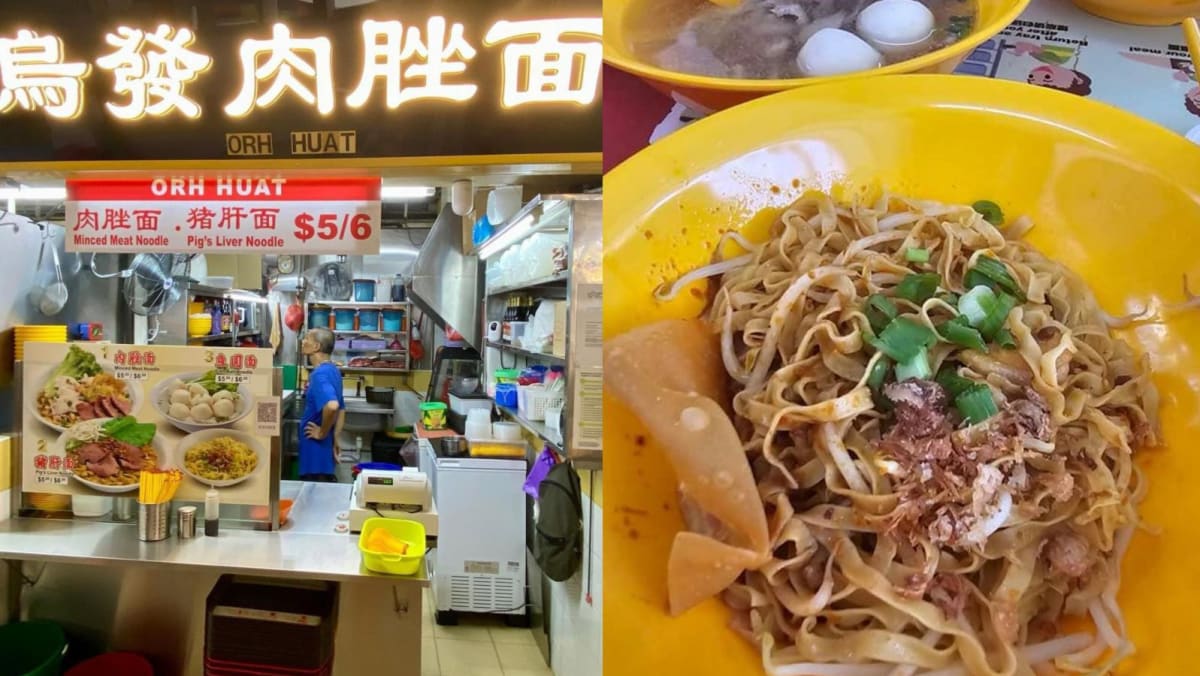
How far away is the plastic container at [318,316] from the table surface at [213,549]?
3.11 metres

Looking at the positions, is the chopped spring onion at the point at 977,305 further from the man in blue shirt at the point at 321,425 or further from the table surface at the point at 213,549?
the man in blue shirt at the point at 321,425

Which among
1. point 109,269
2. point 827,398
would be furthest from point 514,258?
point 827,398

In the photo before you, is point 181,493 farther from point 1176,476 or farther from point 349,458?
point 1176,476

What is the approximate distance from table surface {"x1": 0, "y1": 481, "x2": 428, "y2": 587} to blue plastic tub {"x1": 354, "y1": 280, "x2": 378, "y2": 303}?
120 inches

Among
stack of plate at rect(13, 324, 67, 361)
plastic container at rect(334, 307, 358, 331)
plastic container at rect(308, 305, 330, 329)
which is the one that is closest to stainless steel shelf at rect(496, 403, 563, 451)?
stack of plate at rect(13, 324, 67, 361)

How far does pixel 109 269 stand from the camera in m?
2.56

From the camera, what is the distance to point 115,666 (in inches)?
94.0

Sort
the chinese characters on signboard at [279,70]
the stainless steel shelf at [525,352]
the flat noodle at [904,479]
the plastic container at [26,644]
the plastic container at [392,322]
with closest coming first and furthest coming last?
1. the flat noodle at [904,479]
2. the chinese characters on signboard at [279,70]
3. the plastic container at [26,644]
4. the stainless steel shelf at [525,352]
5. the plastic container at [392,322]

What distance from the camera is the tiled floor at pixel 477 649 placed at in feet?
8.52

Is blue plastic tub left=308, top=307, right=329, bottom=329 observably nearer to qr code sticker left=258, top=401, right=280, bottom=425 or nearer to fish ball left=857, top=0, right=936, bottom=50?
qr code sticker left=258, top=401, right=280, bottom=425

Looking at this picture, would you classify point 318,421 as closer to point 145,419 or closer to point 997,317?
point 145,419

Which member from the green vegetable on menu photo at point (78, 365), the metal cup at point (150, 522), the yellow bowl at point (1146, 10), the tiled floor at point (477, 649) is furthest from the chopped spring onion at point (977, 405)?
the green vegetable on menu photo at point (78, 365)

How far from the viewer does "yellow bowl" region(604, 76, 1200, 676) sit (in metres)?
0.85

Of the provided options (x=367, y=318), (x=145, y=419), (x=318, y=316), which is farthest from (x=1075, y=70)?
(x=318, y=316)
